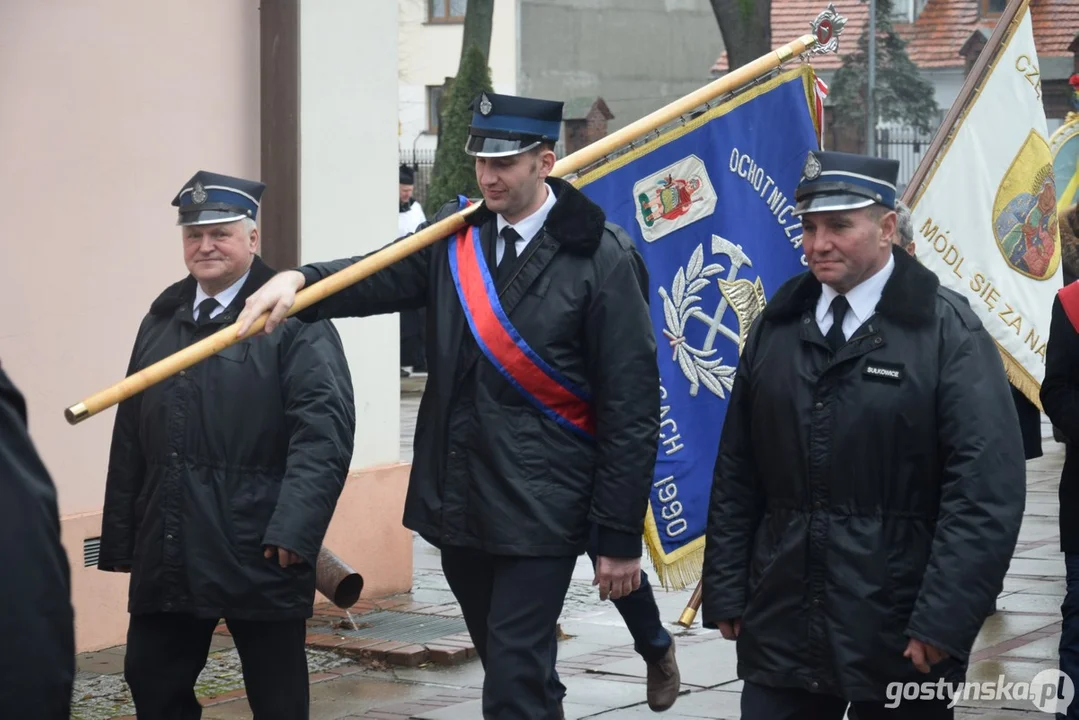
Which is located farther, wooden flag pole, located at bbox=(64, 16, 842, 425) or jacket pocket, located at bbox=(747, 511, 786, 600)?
jacket pocket, located at bbox=(747, 511, 786, 600)

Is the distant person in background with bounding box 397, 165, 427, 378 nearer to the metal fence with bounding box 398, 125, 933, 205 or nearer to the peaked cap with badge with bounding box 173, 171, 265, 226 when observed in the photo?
the peaked cap with badge with bounding box 173, 171, 265, 226

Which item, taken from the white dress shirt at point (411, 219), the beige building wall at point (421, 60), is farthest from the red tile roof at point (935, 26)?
the white dress shirt at point (411, 219)

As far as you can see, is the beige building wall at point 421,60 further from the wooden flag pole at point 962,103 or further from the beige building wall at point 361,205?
the wooden flag pole at point 962,103

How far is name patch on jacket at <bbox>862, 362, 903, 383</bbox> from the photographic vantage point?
4.00 m

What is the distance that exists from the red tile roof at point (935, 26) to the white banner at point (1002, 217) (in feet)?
110

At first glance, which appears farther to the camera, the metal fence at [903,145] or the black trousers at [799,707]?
the metal fence at [903,145]

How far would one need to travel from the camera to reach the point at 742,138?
6.32 metres

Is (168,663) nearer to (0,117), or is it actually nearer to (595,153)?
(595,153)

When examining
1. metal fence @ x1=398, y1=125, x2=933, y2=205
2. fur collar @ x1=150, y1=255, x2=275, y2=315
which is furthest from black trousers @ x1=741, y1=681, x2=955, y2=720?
metal fence @ x1=398, y1=125, x2=933, y2=205

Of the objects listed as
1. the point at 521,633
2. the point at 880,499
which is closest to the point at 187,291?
the point at 521,633

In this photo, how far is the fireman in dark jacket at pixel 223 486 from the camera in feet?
15.4

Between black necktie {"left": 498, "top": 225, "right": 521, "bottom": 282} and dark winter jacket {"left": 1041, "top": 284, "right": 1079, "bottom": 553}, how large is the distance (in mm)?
1827

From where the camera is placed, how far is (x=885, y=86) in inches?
1421

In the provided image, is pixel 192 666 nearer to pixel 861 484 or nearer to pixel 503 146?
pixel 503 146
